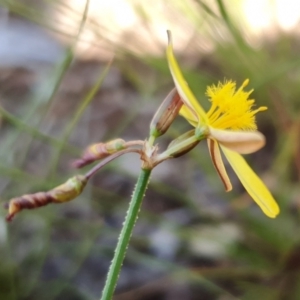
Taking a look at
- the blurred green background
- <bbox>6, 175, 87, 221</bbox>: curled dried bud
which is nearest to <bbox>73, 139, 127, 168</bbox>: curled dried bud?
<bbox>6, 175, 87, 221</bbox>: curled dried bud

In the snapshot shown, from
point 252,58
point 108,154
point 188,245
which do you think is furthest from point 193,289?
point 108,154

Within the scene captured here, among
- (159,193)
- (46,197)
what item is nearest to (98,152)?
(46,197)

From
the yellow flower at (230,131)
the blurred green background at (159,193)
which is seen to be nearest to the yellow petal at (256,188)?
the yellow flower at (230,131)

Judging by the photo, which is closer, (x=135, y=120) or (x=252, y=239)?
(x=252, y=239)

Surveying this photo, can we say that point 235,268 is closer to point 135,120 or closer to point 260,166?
point 260,166

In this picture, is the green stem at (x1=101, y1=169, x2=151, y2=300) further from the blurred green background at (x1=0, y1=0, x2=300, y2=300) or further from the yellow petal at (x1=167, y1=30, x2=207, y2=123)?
the blurred green background at (x1=0, y1=0, x2=300, y2=300)

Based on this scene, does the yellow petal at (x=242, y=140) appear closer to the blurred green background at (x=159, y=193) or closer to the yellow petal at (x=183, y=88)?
the yellow petal at (x=183, y=88)
